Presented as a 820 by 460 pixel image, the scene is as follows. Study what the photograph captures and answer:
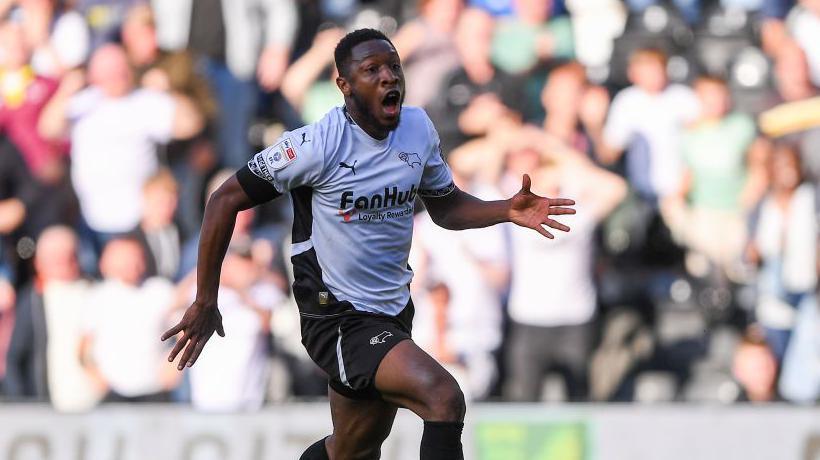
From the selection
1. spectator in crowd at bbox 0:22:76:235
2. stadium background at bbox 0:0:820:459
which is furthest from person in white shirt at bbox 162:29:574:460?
spectator in crowd at bbox 0:22:76:235

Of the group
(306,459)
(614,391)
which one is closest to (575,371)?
(614,391)

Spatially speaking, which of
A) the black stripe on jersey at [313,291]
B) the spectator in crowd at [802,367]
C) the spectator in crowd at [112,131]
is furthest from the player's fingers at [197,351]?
the spectator in crowd at [802,367]

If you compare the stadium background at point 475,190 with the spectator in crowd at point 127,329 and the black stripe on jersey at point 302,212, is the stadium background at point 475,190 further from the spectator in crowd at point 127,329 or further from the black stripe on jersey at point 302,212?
the black stripe on jersey at point 302,212

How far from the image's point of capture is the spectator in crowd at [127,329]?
9.73 metres

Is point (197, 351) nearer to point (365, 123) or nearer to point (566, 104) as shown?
point (365, 123)

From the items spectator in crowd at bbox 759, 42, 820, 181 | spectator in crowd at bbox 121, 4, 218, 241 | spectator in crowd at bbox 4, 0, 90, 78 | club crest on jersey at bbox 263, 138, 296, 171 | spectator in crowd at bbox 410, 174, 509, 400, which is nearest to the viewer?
club crest on jersey at bbox 263, 138, 296, 171

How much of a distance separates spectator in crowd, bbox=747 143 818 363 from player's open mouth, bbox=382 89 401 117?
178 inches

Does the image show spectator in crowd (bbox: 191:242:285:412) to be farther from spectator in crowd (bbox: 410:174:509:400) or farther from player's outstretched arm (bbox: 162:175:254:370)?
player's outstretched arm (bbox: 162:175:254:370)

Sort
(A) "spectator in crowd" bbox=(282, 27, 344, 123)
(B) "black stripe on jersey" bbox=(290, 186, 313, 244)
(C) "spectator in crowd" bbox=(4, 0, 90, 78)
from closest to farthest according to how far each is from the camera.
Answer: (B) "black stripe on jersey" bbox=(290, 186, 313, 244), (A) "spectator in crowd" bbox=(282, 27, 344, 123), (C) "spectator in crowd" bbox=(4, 0, 90, 78)

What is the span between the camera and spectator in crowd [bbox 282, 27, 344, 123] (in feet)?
33.3

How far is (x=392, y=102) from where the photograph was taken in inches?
231

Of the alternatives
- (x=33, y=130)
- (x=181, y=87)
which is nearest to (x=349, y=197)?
(x=181, y=87)

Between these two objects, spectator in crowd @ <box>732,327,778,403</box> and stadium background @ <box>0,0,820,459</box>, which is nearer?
spectator in crowd @ <box>732,327,778,403</box>

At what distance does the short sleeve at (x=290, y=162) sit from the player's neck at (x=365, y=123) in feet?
0.69
